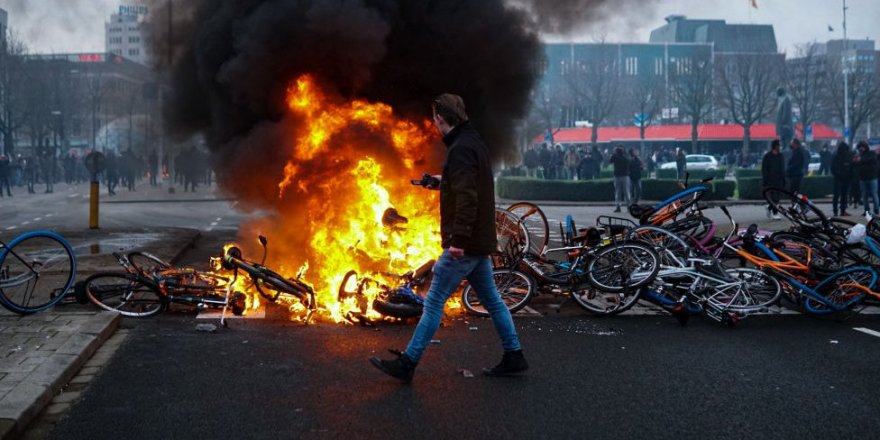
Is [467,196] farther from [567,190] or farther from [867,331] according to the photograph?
[567,190]

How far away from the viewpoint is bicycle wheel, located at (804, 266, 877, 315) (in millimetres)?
7516

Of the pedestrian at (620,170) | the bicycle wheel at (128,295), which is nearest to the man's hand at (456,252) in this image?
the bicycle wheel at (128,295)

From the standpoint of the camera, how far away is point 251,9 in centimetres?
975

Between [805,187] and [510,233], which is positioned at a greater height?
[805,187]

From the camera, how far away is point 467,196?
5309mm

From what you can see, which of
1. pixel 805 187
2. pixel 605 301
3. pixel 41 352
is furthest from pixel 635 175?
pixel 41 352

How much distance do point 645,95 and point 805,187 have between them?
3647 cm

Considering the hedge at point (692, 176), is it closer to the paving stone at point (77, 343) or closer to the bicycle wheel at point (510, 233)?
the bicycle wheel at point (510, 233)

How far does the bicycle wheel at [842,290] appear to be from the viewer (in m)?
7.52

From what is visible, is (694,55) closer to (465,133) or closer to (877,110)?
(877,110)

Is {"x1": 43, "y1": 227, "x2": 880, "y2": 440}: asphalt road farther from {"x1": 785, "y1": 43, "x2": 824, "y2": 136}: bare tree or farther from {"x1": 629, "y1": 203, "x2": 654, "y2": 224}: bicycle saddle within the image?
{"x1": 785, "y1": 43, "x2": 824, "y2": 136}: bare tree

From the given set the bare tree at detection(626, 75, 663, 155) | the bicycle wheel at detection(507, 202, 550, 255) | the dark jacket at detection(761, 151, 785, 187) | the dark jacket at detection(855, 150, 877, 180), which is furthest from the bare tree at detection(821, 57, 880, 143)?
the bicycle wheel at detection(507, 202, 550, 255)

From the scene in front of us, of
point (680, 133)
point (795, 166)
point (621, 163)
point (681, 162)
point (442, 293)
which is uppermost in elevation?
point (680, 133)

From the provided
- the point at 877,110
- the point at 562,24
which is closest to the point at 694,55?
the point at 877,110
